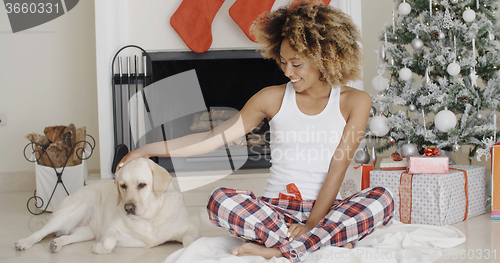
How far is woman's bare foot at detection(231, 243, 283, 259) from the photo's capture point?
1220 mm

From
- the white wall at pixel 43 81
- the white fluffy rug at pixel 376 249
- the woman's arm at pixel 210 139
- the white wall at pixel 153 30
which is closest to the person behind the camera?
the white fluffy rug at pixel 376 249

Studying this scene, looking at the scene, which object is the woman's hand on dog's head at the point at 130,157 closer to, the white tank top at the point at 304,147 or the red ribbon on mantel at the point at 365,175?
the white tank top at the point at 304,147

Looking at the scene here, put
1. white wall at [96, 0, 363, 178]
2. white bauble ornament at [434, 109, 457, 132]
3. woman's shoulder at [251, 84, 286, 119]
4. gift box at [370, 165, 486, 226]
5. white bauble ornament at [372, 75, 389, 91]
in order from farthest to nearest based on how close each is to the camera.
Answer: white wall at [96, 0, 363, 178] < white bauble ornament at [372, 75, 389, 91] < white bauble ornament at [434, 109, 457, 132] < gift box at [370, 165, 486, 226] < woman's shoulder at [251, 84, 286, 119]

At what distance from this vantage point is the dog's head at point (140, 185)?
1.43m

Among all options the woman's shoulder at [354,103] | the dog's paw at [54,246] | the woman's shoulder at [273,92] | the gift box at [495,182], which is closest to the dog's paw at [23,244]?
the dog's paw at [54,246]

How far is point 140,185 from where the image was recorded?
4.77 ft

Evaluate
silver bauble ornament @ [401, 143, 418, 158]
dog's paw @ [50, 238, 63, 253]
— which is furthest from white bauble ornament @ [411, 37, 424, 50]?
dog's paw @ [50, 238, 63, 253]

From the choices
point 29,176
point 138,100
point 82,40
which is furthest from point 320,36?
point 29,176

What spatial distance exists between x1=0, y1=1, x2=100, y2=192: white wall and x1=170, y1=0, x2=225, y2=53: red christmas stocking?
73cm

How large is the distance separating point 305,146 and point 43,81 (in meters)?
2.25

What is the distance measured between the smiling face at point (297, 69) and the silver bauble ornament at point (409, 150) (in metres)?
0.92

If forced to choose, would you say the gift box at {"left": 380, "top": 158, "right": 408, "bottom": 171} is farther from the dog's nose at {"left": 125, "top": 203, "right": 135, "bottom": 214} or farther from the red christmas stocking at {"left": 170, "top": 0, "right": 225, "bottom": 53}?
the red christmas stocking at {"left": 170, "top": 0, "right": 225, "bottom": 53}

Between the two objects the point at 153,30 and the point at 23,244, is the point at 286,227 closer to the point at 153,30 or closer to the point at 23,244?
the point at 23,244

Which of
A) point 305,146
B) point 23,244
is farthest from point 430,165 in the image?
point 23,244
